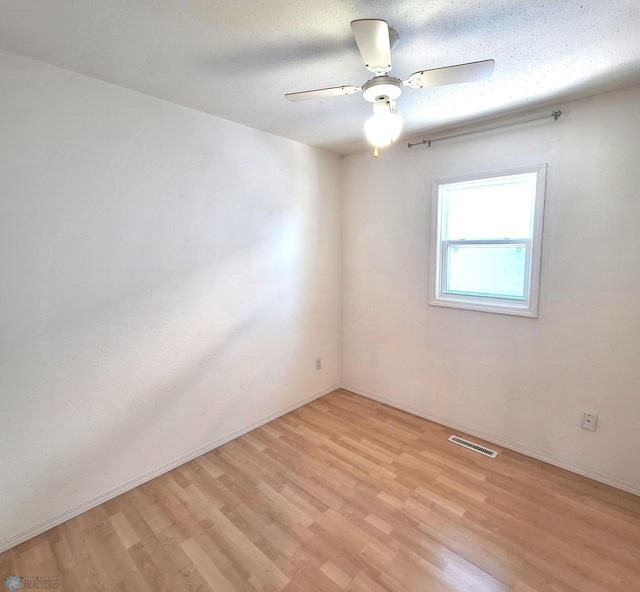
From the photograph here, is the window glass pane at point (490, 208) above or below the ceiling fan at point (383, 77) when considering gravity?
below

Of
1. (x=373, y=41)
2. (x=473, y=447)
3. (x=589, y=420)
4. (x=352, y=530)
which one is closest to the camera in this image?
(x=373, y=41)

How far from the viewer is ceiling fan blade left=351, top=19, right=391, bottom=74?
3.58 ft

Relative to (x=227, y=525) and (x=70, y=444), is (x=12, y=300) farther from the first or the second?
(x=227, y=525)

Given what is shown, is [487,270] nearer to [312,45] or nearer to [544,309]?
[544,309]

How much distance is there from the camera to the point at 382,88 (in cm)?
148

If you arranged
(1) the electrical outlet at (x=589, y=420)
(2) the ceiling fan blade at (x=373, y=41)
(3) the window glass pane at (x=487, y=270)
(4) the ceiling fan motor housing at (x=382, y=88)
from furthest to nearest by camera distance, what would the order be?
(3) the window glass pane at (x=487, y=270)
(1) the electrical outlet at (x=589, y=420)
(4) the ceiling fan motor housing at (x=382, y=88)
(2) the ceiling fan blade at (x=373, y=41)

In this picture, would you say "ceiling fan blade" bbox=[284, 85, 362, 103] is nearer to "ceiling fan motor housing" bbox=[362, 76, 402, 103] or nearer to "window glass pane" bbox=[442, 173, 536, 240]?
"ceiling fan motor housing" bbox=[362, 76, 402, 103]

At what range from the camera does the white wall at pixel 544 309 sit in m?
2.03

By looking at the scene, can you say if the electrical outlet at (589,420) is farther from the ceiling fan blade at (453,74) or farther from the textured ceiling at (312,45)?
the ceiling fan blade at (453,74)

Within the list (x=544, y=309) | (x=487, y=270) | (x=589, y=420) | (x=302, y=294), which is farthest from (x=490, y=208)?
(x=302, y=294)

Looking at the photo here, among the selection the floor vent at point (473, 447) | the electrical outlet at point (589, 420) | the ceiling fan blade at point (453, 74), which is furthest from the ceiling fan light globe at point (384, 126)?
the floor vent at point (473, 447)

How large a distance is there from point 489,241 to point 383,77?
5.34 feet

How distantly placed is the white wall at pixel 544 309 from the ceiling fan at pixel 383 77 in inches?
49.9

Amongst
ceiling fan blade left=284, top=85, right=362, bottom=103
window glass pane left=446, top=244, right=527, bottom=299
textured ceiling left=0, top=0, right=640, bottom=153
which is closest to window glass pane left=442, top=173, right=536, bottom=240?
window glass pane left=446, top=244, right=527, bottom=299
